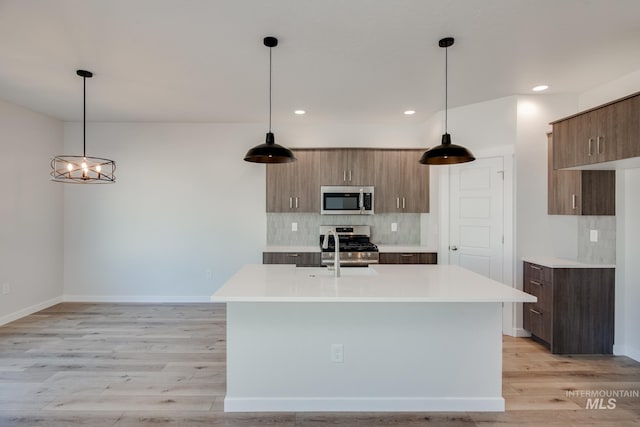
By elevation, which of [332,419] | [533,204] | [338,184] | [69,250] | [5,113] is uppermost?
[5,113]

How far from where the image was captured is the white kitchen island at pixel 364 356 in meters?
2.32

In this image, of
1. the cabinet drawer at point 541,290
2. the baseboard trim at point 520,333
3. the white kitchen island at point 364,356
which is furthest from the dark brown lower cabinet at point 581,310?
the white kitchen island at point 364,356

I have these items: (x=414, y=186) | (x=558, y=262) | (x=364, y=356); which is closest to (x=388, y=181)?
(x=414, y=186)

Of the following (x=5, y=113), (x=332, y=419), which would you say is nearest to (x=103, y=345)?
(x=332, y=419)

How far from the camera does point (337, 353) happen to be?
233 centimetres

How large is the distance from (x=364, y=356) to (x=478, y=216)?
2531mm

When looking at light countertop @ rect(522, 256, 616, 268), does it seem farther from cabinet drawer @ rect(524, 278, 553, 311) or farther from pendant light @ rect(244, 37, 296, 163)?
pendant light @ rect(244, 37, 296, 163)

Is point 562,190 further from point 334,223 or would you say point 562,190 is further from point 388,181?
point 334,223

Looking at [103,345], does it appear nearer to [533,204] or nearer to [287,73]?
[287,73]

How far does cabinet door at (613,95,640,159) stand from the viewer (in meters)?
2.44

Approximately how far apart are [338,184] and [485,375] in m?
2.96

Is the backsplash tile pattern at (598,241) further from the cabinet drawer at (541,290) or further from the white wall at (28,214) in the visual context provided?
the white wall at (28,214)

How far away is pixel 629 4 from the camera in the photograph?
207 centimetres

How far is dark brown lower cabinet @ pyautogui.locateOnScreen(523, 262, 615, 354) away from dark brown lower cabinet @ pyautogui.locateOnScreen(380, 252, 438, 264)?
1423mm
